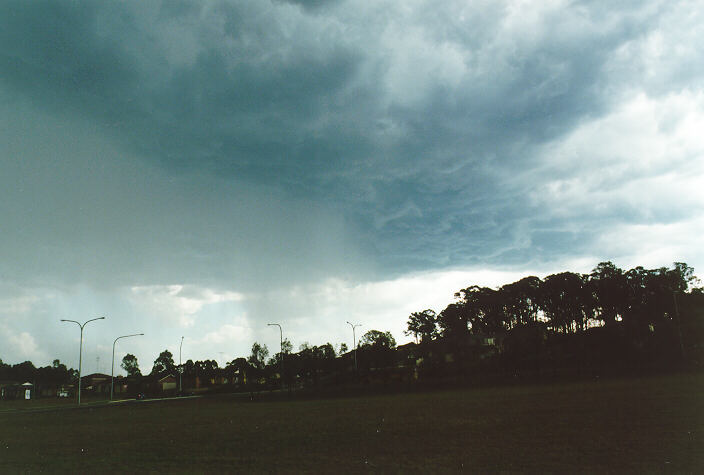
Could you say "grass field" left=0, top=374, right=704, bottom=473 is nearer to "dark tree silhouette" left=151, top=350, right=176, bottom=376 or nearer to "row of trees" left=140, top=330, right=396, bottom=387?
"row of trees" left=140, top=330, right=396, bottom=387

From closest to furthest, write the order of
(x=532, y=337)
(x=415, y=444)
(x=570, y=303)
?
(x=415, y=444)
(x=532, y=337)
(x=570, y=303)

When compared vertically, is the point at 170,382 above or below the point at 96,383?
above

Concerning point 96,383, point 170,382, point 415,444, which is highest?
point 415,444

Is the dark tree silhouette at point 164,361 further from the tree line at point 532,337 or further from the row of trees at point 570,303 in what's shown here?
the row of trees at point 570,303

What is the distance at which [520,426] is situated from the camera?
1684 cm

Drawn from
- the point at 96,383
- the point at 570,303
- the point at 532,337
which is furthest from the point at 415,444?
the point at 96,383

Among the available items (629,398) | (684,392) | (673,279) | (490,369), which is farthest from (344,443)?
(673,279)

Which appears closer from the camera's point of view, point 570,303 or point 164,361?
point 570,303

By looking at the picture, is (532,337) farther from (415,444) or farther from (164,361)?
(164,361)

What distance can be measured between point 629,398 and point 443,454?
17797mm

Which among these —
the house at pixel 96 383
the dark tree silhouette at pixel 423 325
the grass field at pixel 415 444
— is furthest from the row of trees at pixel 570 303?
the house at pixel 96 383

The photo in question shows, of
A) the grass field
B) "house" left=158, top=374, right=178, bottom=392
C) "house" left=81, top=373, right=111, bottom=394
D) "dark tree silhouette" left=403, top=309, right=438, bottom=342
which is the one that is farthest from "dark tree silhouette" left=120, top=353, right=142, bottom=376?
the grass field

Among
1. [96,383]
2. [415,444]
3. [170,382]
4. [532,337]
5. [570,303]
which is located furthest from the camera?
[96,383]

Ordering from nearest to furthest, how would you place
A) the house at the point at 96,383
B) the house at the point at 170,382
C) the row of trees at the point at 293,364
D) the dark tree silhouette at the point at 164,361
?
the row of trees at the point at 293,364 → the house at the point at 170,382 → the house at the point at 96,383 → the dark tree silhouette at the point at 164,361
